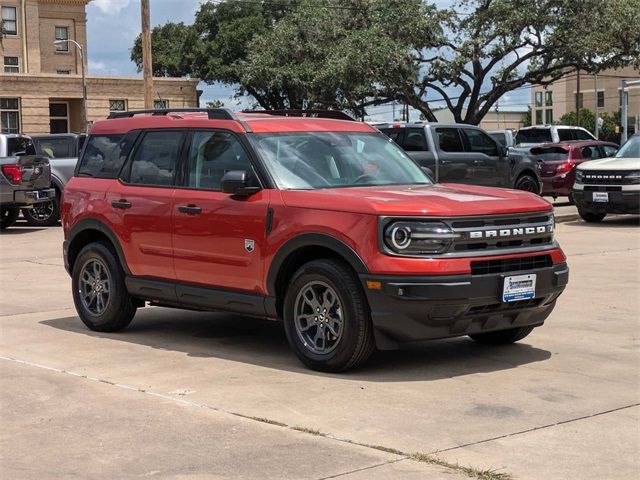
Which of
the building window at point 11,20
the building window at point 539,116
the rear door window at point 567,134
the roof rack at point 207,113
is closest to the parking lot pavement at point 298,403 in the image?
the roof rack at point 207,113

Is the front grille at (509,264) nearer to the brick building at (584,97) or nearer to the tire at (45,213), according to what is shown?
the tire at (45,213)

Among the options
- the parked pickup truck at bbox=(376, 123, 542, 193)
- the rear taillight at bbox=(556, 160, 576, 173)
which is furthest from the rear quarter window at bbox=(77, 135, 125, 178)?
the rear taillight at bbox=(556, 160, 576, 173)

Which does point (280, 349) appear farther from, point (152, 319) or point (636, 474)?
point (636, 474)

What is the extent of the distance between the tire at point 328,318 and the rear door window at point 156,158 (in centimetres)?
182

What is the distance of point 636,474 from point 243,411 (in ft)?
7.64

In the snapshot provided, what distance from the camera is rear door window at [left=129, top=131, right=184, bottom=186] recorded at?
8562 mm

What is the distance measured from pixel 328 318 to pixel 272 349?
3.80ft

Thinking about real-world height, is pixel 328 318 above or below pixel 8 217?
below

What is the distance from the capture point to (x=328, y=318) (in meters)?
7.17

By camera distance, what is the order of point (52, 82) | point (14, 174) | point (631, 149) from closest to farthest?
point (14, 174), point (631, 149), point (52, 82)

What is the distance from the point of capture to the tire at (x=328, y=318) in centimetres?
695

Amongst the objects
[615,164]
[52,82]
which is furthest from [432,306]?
[52,82]

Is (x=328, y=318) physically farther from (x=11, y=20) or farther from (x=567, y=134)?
(x=11, y=20)

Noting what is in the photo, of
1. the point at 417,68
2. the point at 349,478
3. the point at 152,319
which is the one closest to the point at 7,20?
the point at 417,68
